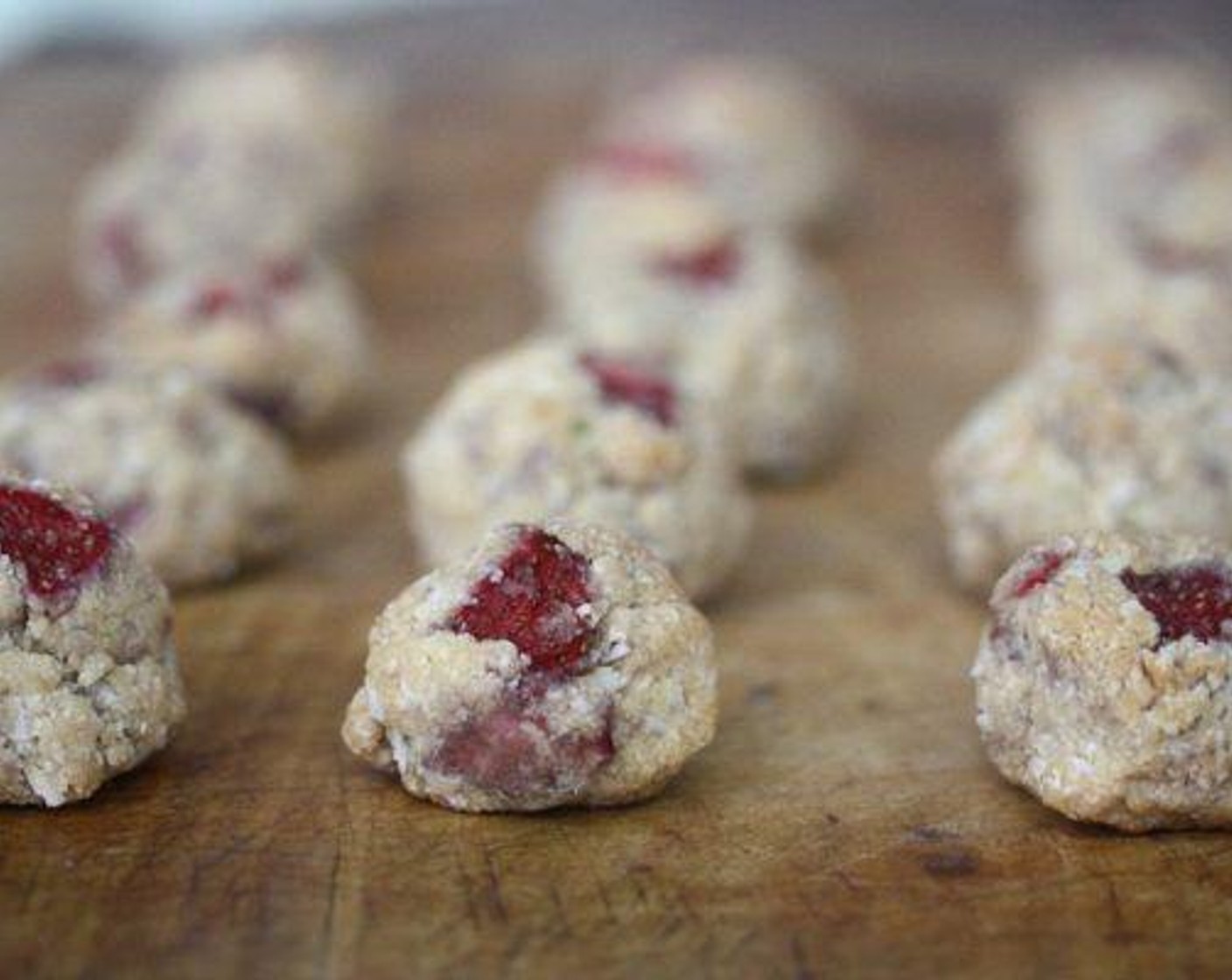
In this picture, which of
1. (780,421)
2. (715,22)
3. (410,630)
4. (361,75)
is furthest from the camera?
(715,22)

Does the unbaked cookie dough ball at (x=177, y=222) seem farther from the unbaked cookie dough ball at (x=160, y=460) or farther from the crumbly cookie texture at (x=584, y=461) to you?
the crumbly cookie texture at (x=584, y=461)

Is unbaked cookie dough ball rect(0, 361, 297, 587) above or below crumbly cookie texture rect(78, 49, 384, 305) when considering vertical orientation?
above

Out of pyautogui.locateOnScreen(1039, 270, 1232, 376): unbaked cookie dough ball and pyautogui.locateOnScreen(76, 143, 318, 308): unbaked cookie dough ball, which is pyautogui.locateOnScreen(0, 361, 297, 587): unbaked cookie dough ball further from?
pyautogui.locateOnScreen(1039, 270, 1232, 376): unbaked cookie dough ball

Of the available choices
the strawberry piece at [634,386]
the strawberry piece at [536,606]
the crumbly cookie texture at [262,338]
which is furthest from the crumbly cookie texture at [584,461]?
the crumbly cookie texture at [262,338]

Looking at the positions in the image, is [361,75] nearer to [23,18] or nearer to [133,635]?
[23,18]

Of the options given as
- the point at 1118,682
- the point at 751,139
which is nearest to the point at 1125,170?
the point at 751,139

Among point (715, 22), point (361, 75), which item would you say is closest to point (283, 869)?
point (361, 75)

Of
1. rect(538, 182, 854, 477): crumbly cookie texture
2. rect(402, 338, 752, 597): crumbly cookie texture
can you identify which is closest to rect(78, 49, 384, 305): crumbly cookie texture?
rect(538, 182, 854, 477): crumbly cookie texture
